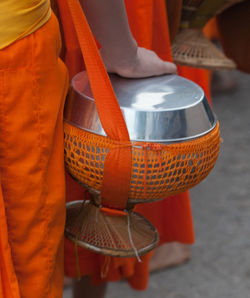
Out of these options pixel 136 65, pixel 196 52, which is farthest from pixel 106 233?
A: pixel 196 52

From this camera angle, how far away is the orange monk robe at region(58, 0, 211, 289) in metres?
1.03

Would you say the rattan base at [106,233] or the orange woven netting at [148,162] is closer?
the orange woven netting at [148,162]

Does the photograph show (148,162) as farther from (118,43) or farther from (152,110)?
(118,43)

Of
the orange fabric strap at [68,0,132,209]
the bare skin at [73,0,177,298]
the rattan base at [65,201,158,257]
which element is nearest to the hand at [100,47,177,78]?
the bare skin at [73,0,177,298]

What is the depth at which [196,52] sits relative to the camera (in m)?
1.30

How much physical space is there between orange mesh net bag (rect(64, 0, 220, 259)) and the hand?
0.01 meters

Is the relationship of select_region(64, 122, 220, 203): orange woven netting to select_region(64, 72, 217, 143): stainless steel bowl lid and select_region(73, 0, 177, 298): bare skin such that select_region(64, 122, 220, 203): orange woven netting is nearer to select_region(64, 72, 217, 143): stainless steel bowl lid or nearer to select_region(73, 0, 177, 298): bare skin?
select_region(64, 72, 217, 143): stainless steel bowl lid

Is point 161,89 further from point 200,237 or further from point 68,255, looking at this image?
point 200,237

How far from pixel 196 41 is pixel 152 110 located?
541mm

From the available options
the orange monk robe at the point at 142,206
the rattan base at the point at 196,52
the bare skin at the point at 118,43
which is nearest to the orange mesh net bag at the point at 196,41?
the rattan base at the point at 196,52

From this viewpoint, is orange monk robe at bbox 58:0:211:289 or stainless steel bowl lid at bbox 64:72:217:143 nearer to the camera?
stainless steel bowl lid at bbox 64:72:217:143

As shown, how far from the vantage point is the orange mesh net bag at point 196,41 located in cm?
124

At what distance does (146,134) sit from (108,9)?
0.67 feet

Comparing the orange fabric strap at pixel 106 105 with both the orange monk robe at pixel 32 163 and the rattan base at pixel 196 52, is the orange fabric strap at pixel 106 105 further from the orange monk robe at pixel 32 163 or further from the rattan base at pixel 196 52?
the rattan base at pixel 196 52
